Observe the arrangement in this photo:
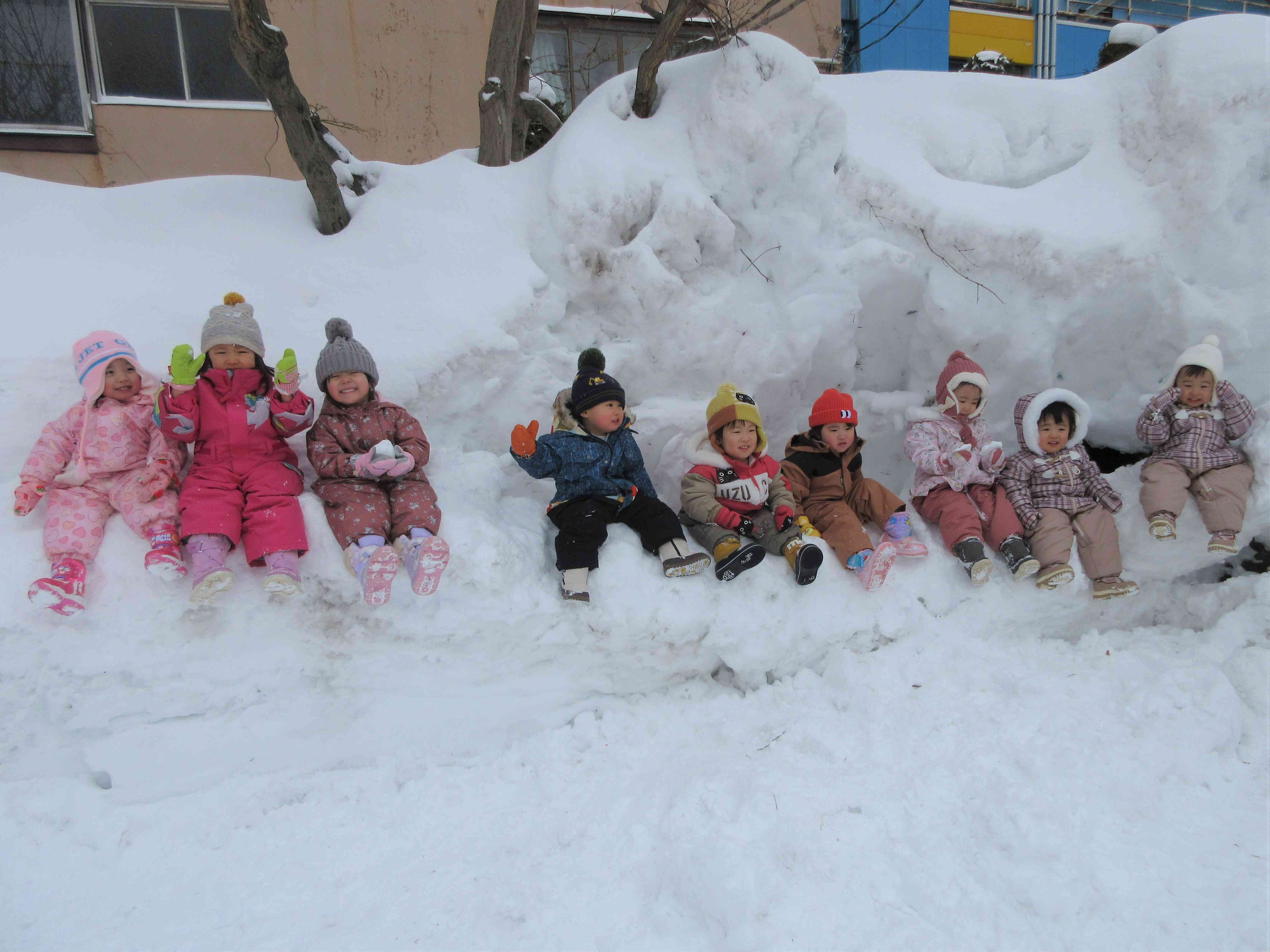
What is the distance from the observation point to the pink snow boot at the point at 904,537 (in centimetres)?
311

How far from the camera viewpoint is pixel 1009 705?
2873mm

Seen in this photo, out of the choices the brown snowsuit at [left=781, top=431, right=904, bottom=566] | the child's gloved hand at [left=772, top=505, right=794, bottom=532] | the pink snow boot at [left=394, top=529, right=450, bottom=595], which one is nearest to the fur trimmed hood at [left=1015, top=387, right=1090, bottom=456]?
the brown snowsuit at [left=781, top=431, right=904, bottom=566]

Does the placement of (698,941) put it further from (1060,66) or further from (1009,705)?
(1060,66)

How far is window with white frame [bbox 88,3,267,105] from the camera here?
6.46m

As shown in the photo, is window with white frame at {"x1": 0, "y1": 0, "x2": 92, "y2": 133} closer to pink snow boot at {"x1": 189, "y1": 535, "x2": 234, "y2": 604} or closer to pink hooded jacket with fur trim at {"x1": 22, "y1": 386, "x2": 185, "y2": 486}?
pink hooded jacket with fur trim at {"x1": 22, "y1": 386, "x2": 185, "y2": 486}

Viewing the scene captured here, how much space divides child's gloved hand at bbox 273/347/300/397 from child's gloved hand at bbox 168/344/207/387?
0.29 meters

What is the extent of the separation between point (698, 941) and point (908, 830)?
0.84m

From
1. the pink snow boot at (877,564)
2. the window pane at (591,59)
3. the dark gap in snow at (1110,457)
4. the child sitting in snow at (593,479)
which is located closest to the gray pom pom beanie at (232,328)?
the child sitting in snow at (593,479)

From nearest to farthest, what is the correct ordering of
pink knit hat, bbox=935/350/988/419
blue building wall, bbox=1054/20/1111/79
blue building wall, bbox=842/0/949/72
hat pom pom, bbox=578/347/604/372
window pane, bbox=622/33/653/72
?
hat pom pom, bbox=578/347/604/372
pink knit hat, bbox=935/350/988/419
window pane, bbox=622/33/653/72
blue building wall, bbox=842/0/949/72
blue building wall, bbox=1054/20/1111/79

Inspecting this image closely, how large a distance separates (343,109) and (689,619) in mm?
6892

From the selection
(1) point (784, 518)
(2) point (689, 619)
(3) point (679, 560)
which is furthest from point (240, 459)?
(1) point (784, 518)

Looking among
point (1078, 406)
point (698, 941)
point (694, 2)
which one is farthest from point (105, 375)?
point (1078, 406)

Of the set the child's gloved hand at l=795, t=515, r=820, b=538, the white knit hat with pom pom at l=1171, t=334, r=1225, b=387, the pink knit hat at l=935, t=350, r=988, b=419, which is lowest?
the child's gloved hand at l=795, t=515, r=820, b=538

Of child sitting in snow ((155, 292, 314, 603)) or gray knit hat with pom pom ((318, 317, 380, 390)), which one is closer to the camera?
child sitting in snow ((155, 292, 314, 603))
